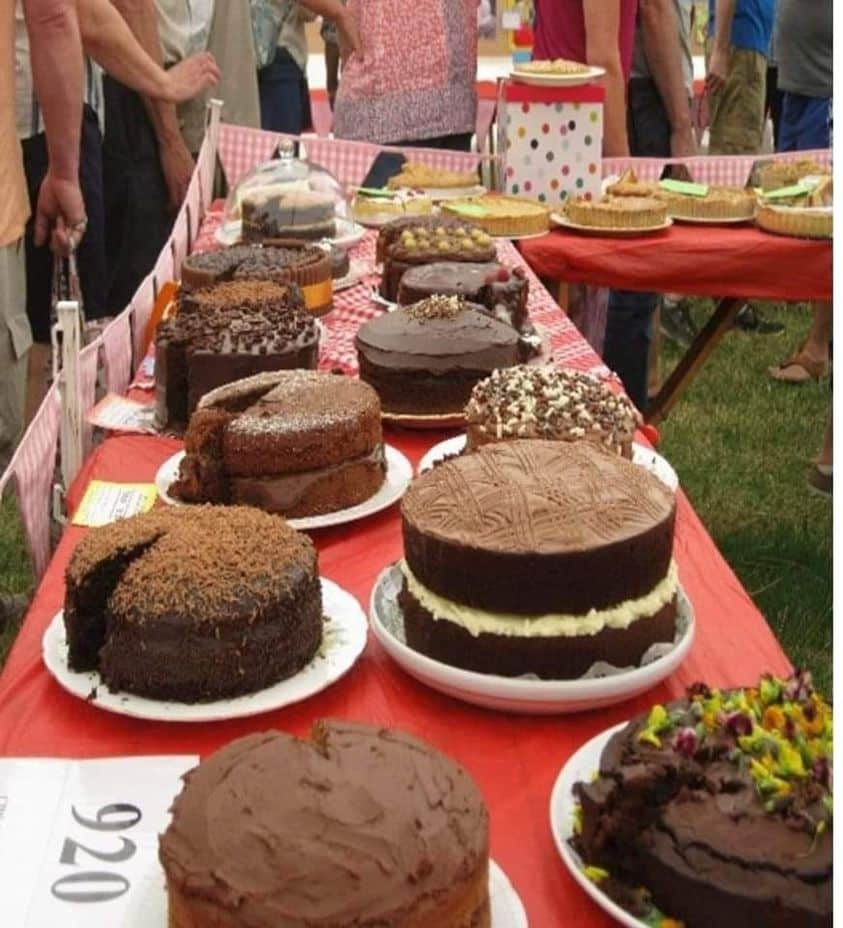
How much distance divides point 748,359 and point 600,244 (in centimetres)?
258

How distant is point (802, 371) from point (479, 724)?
491cm

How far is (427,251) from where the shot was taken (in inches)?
127

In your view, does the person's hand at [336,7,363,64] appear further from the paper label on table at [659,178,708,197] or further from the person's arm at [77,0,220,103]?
the paper label on table at [659,178,708,197]

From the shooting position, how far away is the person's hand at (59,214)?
3.78 m

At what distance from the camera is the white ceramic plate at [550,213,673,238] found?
13.3 ft

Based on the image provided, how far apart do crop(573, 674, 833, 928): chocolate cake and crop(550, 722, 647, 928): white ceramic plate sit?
0.5 inches

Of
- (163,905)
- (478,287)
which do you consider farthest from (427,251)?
(163,905)

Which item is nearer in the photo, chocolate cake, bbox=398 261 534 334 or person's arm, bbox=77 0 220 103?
chocolate cake, bbox=398 261 534 334

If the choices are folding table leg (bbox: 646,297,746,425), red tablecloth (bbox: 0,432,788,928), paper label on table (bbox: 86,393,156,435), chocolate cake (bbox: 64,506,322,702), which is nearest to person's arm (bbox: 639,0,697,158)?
folding table leg (bbox: 646,297,746,425)

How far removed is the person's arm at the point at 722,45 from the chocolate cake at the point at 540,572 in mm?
5699

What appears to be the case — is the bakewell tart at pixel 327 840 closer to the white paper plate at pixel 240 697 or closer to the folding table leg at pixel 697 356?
the white paper plate at pixel 240 697

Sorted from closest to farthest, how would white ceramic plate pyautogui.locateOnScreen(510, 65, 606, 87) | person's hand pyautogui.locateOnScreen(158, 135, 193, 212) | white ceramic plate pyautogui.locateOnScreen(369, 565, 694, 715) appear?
white ceramic plate pyautogui.locateOnScreen(369, 565, 694, 715)
white ceramic plate pyautogui.locateOnScreen(510, 65, 606, 87)
person's hand pyautogui.locateOnScreen(158, 135, 193, 212)

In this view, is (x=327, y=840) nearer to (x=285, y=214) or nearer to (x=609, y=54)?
(x=285, y=214)

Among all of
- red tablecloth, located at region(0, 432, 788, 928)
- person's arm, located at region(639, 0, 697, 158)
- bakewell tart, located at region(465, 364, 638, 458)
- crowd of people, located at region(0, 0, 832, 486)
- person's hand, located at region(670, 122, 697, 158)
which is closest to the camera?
red tablecloth, located at region(0, 432, 788, 928)
